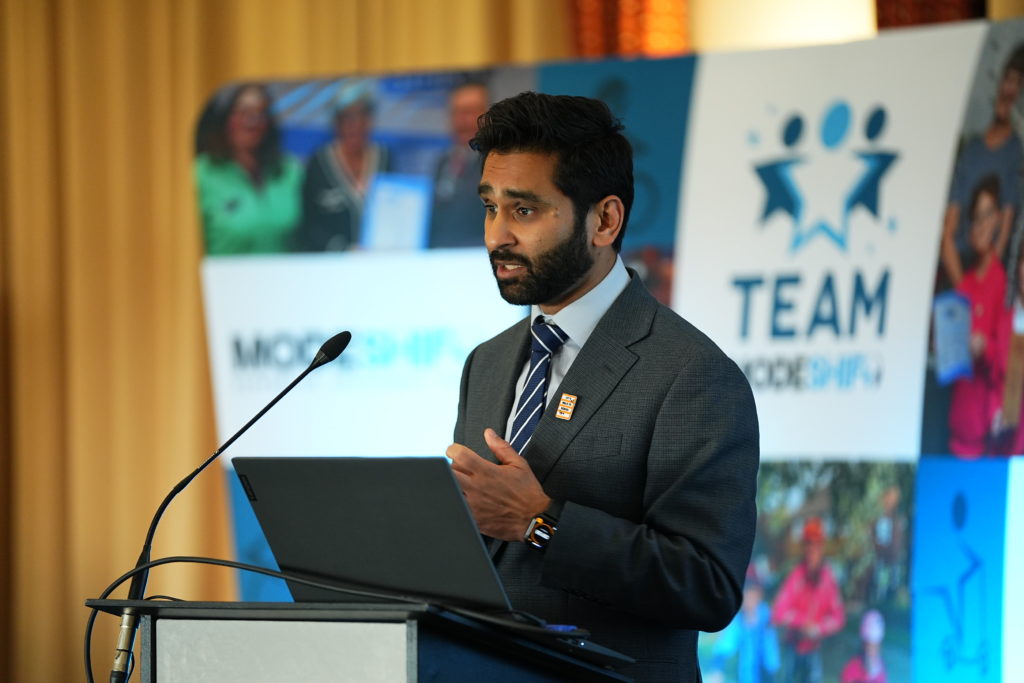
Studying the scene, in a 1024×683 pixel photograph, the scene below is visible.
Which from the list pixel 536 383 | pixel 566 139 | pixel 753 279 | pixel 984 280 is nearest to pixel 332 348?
pixel 536 383

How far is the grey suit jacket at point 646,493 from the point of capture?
5.86ft

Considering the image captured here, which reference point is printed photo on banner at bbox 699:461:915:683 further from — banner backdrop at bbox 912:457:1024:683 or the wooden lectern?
the wooden lectern

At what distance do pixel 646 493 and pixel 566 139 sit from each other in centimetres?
61

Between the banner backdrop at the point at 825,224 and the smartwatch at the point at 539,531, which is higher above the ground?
the banner backdrop at the point at 825,224

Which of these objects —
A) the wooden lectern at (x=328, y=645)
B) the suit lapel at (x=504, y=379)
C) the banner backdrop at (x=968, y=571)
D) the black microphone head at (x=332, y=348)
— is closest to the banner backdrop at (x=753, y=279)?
the banner backdrop at (x=968, y=571)

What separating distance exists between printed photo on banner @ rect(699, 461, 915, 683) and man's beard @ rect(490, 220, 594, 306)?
5.33 feet

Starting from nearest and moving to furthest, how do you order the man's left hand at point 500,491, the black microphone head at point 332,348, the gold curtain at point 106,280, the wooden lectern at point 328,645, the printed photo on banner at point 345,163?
the wooden lectern at point 328,645 → the man's left hand at point 500,491 → the black microphone head at point 332,348 → the printed photo on banner at point 345,163 → the gold curtain at point 106,280

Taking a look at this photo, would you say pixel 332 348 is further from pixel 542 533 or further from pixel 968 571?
pixel 968 571

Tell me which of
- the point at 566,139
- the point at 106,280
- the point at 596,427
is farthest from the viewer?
the point at 106,280

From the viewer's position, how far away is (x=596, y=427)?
6.41 feet

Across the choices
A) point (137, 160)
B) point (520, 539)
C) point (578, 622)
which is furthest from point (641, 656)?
point (137, 160)

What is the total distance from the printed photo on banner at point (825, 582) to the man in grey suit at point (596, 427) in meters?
1.55

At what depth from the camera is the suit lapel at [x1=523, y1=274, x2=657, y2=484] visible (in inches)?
77.3

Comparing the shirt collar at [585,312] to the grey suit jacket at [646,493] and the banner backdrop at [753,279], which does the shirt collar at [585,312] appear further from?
the banner backdrop at [753,279]
